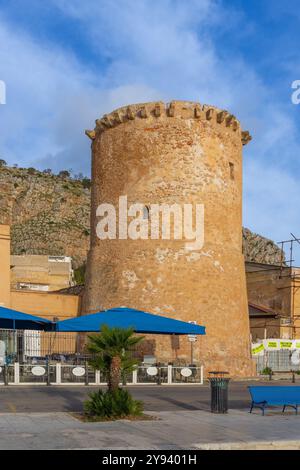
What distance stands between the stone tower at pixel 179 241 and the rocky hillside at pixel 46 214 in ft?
182

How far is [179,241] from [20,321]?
8753 mm

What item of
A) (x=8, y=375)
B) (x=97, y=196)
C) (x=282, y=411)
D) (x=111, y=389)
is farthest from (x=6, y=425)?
(x=97, y=196)

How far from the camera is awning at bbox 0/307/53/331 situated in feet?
76.4

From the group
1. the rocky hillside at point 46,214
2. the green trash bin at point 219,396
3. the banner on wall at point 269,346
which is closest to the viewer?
the green trash bin at point 219,396

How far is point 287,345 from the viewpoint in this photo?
114 ft

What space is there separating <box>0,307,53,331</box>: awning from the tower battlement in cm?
1136

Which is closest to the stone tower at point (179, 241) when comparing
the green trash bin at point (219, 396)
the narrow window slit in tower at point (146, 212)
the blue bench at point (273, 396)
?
the narrow window slit in tower at point (146, 212)

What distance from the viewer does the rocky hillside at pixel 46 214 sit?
3654 inches

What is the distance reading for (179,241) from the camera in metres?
30.8

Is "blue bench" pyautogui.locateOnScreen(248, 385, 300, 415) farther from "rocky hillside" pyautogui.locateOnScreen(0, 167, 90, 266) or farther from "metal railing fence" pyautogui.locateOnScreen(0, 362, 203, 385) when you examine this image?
"rocky hillside" pyautogui.locateOnScreen(0, 167, 90, 266)

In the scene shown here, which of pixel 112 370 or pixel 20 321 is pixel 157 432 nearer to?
pixel 112 370

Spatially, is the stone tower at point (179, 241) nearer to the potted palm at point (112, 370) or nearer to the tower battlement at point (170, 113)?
the tower battlement at point (170, 113)

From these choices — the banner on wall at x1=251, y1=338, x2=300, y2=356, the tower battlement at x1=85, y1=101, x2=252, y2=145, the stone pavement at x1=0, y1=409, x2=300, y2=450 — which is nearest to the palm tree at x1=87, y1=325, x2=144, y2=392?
the stone pavement at x1=0, y1=409, x2=300, y2=450

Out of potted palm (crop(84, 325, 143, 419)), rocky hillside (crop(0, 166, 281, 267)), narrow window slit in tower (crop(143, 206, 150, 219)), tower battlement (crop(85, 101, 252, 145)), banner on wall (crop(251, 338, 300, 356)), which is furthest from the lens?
rocky hillside (crop(0, 166, 281, 267))
